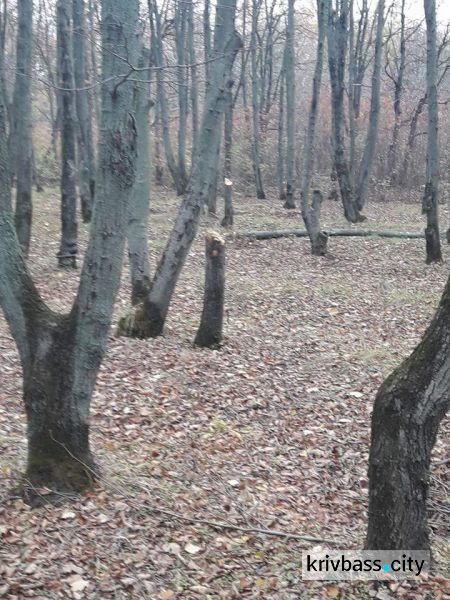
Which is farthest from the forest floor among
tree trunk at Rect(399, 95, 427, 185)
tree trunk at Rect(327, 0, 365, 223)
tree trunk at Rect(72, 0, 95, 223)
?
tree trunk at Rect(399, 95, 427, 185)

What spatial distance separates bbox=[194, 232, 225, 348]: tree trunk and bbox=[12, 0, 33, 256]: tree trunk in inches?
214

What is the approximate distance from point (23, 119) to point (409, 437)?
1109cm

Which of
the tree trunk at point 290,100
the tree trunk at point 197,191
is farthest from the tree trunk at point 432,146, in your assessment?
the tree trunk at point 290,100

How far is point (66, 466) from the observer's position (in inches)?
180

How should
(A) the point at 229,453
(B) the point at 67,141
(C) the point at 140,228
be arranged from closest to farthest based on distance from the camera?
(A) the point at 229,453
(C) the point at 140,228
(B) the point at 67,141

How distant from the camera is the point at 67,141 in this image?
39.9ft

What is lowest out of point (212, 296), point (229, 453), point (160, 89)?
point (229, 453)

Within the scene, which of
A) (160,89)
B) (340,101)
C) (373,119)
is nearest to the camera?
(340,101)

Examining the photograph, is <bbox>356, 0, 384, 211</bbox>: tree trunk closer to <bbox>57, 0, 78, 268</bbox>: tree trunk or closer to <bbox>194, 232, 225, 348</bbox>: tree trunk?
<bbox>57, 0, 78, 268</bbox>: tree trunk

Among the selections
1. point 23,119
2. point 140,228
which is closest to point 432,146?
point 140,228

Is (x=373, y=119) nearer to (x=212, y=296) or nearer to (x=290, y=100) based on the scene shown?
(x=290, y=100)

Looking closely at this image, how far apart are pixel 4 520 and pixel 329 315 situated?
7117 mm

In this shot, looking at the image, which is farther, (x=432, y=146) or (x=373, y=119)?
(x=373, y=119)

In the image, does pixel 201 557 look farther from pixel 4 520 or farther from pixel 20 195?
pixel 20 195
